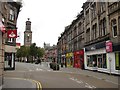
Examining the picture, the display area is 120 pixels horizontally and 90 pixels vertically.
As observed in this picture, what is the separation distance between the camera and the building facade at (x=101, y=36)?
1067 inches

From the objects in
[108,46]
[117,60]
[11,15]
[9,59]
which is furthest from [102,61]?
[11,15]

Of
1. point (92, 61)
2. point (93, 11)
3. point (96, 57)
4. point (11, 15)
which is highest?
point (93, 11)

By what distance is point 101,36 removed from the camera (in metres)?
32.5

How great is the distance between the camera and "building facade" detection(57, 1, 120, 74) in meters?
27.1

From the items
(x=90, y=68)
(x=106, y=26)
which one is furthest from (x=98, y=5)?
(x=90, y=68)

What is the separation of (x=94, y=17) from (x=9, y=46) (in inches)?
564

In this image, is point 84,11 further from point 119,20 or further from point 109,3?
point 119,20

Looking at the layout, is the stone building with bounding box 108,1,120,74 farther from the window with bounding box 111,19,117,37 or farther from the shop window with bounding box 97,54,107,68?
the shop window with bounding box 97,54,107,68

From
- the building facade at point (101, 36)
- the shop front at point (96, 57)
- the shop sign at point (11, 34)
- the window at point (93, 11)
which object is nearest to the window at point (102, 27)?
the building facade at point (101, 36)

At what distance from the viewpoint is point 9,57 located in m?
38.1

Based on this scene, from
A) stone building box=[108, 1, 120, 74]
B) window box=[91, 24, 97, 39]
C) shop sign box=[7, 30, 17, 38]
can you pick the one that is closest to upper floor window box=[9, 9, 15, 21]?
window box=[91, 24, 97, 39]

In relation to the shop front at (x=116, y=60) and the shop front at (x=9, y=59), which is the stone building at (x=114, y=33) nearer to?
the shop front at (x=116, y=60)

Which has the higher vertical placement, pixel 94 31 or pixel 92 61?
pixel 94 31

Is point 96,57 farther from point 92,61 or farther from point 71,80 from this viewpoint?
point 71,80
